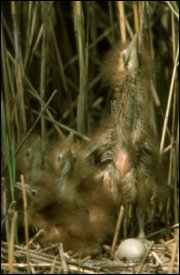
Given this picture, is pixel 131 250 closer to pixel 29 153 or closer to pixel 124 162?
pixel 124 162

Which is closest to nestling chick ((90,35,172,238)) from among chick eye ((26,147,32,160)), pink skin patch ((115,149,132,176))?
pink skin patch ((115,149,132,176))

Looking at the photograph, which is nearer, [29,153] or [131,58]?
[131,58]

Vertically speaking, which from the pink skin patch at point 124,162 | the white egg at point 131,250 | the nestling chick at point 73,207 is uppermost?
the pink skin patch at point 124,162

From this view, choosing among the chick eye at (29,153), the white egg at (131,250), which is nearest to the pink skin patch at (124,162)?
the white egg at (131,250)

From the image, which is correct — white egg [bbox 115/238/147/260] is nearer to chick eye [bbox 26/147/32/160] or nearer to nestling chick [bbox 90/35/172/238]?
nestling chick [bbox 90/35/172/238]

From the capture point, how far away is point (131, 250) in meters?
2.38

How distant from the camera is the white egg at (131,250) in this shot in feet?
7.77

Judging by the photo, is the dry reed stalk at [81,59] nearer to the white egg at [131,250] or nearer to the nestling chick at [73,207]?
the nestling chick at [73,207]

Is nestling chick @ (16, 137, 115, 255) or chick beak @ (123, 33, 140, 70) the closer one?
chick beak @ (123, 33, 140, 70)

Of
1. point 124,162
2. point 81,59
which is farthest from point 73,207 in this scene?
point 81,59

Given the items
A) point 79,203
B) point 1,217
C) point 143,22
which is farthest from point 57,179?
point 143,22

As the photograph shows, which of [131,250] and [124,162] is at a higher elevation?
[124,162]

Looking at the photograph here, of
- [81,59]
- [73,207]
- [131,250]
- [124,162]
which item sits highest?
[81,59]

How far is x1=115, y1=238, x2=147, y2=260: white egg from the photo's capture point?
7.77 ft
